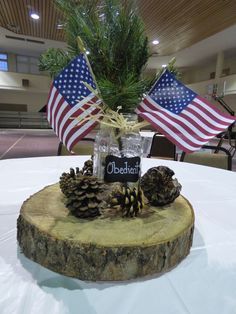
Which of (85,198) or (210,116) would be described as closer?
(85,198)

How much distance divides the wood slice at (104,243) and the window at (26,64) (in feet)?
44.8

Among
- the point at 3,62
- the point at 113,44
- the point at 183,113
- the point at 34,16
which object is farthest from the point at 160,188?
the point at 3,62

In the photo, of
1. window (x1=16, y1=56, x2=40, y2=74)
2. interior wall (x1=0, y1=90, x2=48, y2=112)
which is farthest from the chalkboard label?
interior wall (x1=0, y1=90, x2=48, y2=112)

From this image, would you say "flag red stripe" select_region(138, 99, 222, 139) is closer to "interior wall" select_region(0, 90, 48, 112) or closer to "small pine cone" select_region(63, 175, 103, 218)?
"small pine cone" select_region(63, 175, 103, 218)

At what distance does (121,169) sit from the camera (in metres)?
0.64

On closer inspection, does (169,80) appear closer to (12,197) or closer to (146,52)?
(146,52)

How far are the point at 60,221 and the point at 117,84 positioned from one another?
403mm

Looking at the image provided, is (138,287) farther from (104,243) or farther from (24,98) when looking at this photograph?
(24,98)

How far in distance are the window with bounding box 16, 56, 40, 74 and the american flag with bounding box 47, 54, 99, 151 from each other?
13363 millimetres

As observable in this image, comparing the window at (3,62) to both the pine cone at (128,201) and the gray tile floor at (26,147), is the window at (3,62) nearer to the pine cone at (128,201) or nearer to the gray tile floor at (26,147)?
the gray tile floor at (26,147)

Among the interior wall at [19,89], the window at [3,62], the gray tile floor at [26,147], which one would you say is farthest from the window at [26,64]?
the gray tile floor at [26,147]

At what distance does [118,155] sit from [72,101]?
22cm

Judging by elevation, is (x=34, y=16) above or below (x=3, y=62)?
below

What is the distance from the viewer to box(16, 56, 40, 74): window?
41.1ft
